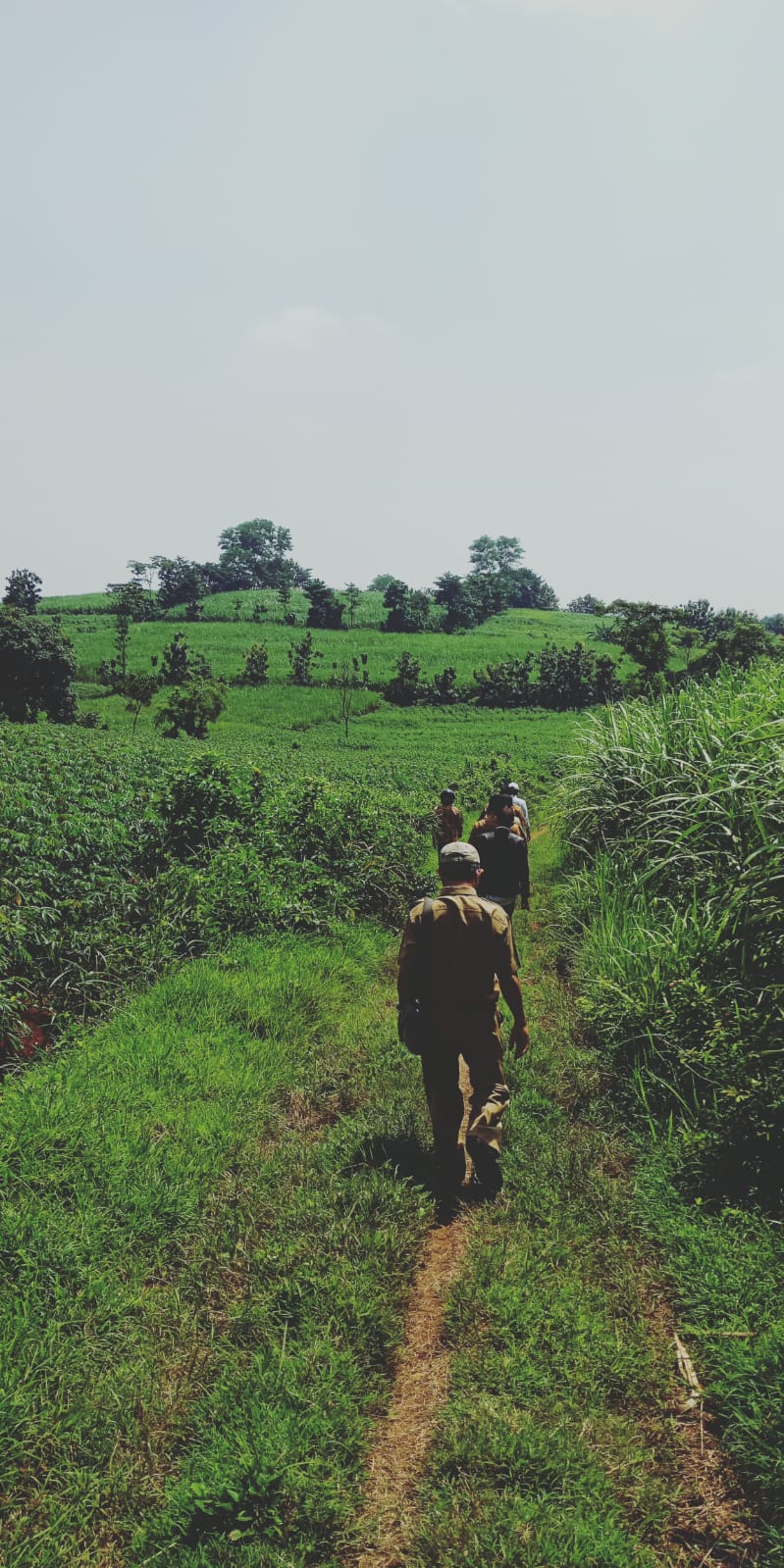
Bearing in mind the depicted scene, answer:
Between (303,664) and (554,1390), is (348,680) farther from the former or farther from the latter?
(554,1390)

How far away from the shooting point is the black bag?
411cm

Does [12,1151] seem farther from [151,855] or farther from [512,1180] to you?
[151,855]

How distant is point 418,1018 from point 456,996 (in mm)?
262

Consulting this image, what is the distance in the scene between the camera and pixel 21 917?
20.2 ft

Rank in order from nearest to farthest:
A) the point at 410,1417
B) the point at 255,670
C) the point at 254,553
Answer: the point at 410,1417 < the point at 255,670 < the point at 254,553

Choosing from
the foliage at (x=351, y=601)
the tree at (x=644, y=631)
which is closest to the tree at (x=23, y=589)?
the foliage at (x=351, y=601)

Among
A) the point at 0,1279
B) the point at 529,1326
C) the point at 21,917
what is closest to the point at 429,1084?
the point at 529,1326

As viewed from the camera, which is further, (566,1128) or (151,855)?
(151,855)

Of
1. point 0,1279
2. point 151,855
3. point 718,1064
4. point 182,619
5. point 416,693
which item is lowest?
point 0,1279

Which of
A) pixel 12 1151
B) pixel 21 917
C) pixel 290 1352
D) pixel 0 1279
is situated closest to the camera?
pixel 290 1352

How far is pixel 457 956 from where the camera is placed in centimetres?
406

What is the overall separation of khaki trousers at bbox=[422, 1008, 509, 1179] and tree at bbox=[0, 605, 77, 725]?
4998 cm

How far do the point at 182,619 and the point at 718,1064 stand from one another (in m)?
103

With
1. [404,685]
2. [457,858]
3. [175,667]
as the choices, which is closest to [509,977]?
[457,858]
